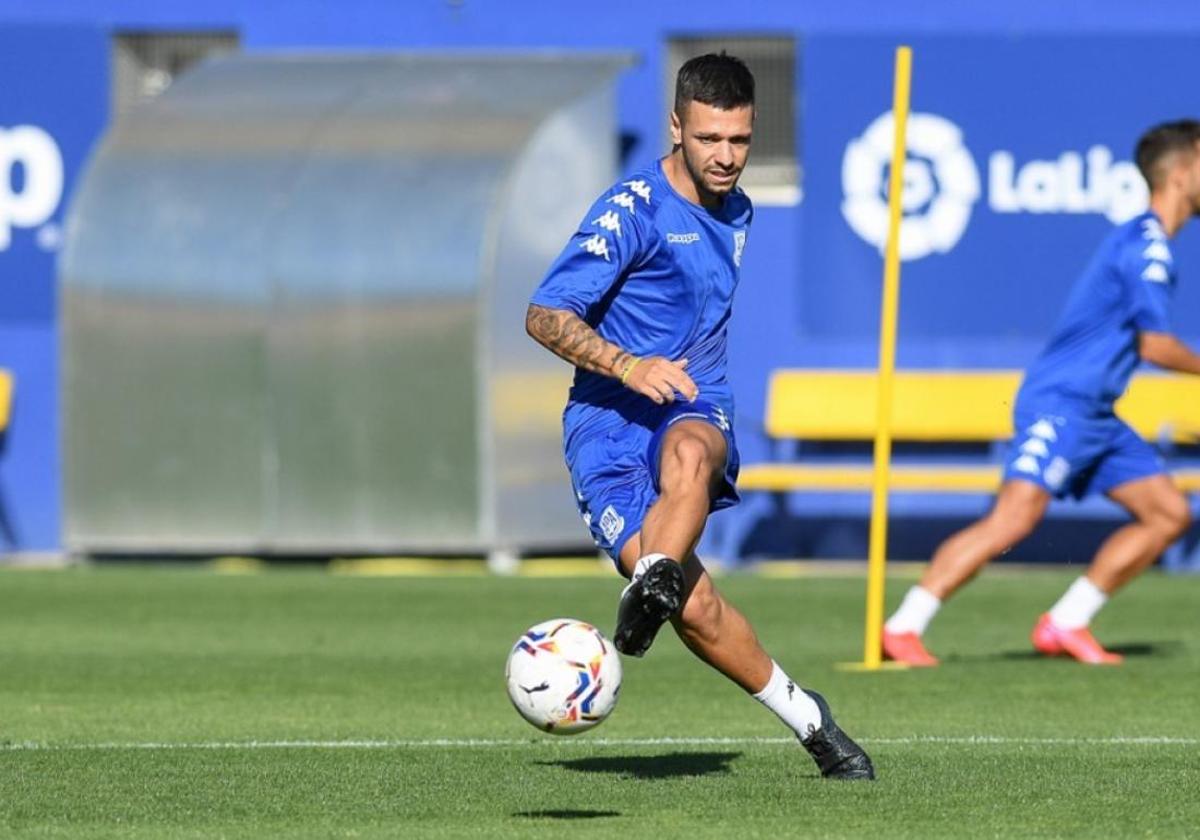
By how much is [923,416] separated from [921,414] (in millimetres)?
25

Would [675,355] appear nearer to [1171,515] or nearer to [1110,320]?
[1110,320]

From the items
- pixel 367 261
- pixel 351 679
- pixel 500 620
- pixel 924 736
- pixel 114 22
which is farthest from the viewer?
pixel 114 22

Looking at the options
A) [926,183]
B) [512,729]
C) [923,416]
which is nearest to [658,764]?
[512,729]

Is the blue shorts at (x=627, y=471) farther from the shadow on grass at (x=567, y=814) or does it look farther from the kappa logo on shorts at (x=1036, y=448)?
the kappa logo on shorts at (x=1036, y=448)

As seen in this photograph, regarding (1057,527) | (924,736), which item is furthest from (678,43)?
(924,736)

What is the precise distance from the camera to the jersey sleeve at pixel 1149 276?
40.2 feet

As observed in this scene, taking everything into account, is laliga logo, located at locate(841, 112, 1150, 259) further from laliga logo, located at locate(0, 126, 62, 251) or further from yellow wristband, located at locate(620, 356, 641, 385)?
yellow wristband, located at locate(620, 356, 641, 385)

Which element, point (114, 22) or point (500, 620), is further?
point (114, 22)

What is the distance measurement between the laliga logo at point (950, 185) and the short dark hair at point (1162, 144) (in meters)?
7.19

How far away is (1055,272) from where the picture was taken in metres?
19.9

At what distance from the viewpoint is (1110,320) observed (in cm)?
1251

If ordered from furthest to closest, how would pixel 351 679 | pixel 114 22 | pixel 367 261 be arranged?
pixel 114 22
pixel 367 261
pixel 351 679

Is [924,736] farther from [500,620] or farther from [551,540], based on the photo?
[551,540]

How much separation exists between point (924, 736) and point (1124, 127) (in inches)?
437
